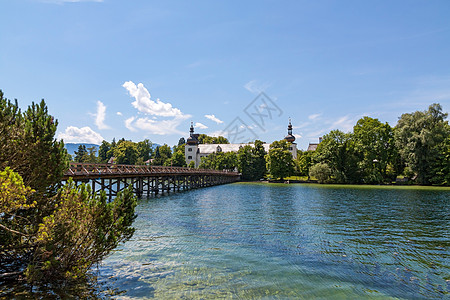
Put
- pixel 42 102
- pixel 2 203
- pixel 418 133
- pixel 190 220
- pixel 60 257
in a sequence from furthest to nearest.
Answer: pixel 418 133 → pixel 190 220 → pixel 42 102 → pixel 60 257 → pixel 2 203

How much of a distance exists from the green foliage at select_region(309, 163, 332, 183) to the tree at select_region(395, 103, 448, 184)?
1503 cm

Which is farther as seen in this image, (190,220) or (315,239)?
(190,220)

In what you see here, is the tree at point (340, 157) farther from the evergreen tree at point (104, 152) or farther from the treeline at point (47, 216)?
the evergreen tree at point (104, 152)

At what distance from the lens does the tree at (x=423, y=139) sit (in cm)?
5548

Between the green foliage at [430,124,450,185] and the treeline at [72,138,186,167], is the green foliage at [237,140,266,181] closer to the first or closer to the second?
the treeline at [72,138,186,167]

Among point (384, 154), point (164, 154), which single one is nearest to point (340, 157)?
point (384, 154)

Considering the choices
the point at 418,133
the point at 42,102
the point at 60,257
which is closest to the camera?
the point at 60,257

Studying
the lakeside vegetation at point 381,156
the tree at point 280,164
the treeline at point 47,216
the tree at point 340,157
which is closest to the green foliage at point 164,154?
the lakeside vegetation at point 381,156

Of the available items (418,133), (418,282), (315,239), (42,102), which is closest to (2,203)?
(42,102)

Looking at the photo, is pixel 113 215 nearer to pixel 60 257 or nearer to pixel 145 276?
pixel 60 257

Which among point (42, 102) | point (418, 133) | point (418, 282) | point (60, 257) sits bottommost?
point (418, 282)

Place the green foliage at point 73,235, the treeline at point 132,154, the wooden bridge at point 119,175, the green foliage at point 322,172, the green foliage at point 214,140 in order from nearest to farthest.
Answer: the green foliage at point 73,235 → the wooden bridge at point 119,175 → the green foliage at point 322,172 → the treeline at point 132,154 → the green foliage at point 214,140

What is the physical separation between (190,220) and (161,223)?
2.08 meters

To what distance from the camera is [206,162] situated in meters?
101
